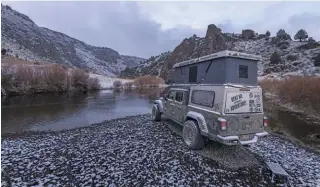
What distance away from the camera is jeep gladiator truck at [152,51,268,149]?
24.0 feet

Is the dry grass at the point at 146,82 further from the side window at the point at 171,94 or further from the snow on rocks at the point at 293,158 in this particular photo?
the snow on rocks at the point at 293,158

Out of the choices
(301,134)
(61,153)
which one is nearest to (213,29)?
(301,134)

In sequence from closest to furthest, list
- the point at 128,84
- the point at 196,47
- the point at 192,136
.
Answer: the point at 192,136 → the point at 128,84 → the point at 196,47

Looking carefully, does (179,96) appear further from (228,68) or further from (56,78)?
(56,78)

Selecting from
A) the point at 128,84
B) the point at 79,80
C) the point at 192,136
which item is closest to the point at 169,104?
the point at 192,136

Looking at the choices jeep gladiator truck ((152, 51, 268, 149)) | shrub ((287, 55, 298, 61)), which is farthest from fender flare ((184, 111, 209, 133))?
shrub ((287, 55, 298, 61))

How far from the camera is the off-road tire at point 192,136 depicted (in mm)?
8391

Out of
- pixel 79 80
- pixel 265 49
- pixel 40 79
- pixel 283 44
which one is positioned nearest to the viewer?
pixel 40 79

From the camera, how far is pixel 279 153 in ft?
29.2

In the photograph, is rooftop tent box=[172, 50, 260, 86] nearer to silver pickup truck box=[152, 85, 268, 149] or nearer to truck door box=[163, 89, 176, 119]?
silver pickup truck box=[152, 85, 268, 149]

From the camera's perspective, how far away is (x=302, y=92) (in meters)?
21.8

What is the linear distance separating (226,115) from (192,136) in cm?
198

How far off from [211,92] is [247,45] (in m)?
89.2

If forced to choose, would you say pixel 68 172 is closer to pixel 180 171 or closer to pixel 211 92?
pixel 180 171
